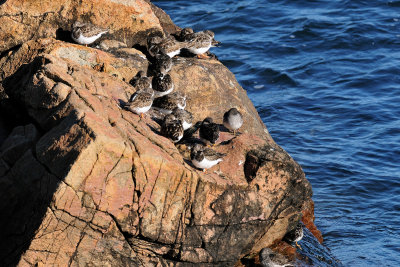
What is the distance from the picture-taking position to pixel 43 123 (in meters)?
10.2

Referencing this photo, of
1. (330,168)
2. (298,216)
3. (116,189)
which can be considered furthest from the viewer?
(330,168)

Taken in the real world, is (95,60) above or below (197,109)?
above

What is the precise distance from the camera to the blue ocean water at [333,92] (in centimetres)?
1576

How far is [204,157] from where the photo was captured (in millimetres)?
10266

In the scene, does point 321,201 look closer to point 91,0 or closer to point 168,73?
point 168,73

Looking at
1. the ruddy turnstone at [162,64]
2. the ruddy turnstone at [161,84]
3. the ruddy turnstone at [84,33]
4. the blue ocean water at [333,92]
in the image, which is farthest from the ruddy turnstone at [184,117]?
the blue ocean water at [333,92]

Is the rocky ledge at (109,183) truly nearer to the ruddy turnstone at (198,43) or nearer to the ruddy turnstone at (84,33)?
the ruddy turnstone at (84,33)

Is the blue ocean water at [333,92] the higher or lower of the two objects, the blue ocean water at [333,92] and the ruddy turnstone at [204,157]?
the lower

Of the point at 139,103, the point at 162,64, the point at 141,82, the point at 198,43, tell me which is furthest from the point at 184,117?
the point at 198,43

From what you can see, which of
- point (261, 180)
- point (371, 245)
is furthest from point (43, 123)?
point (371, 245)

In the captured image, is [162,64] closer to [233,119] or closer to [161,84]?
[161,84]

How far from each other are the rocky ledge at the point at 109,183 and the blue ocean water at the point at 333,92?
13.0 ft

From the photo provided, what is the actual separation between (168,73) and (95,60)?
1859 mm

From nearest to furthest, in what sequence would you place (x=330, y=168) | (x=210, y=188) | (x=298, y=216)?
1. (x=210, y=188)
2. (x=298, y=216)
3. (x=330, y=168)
